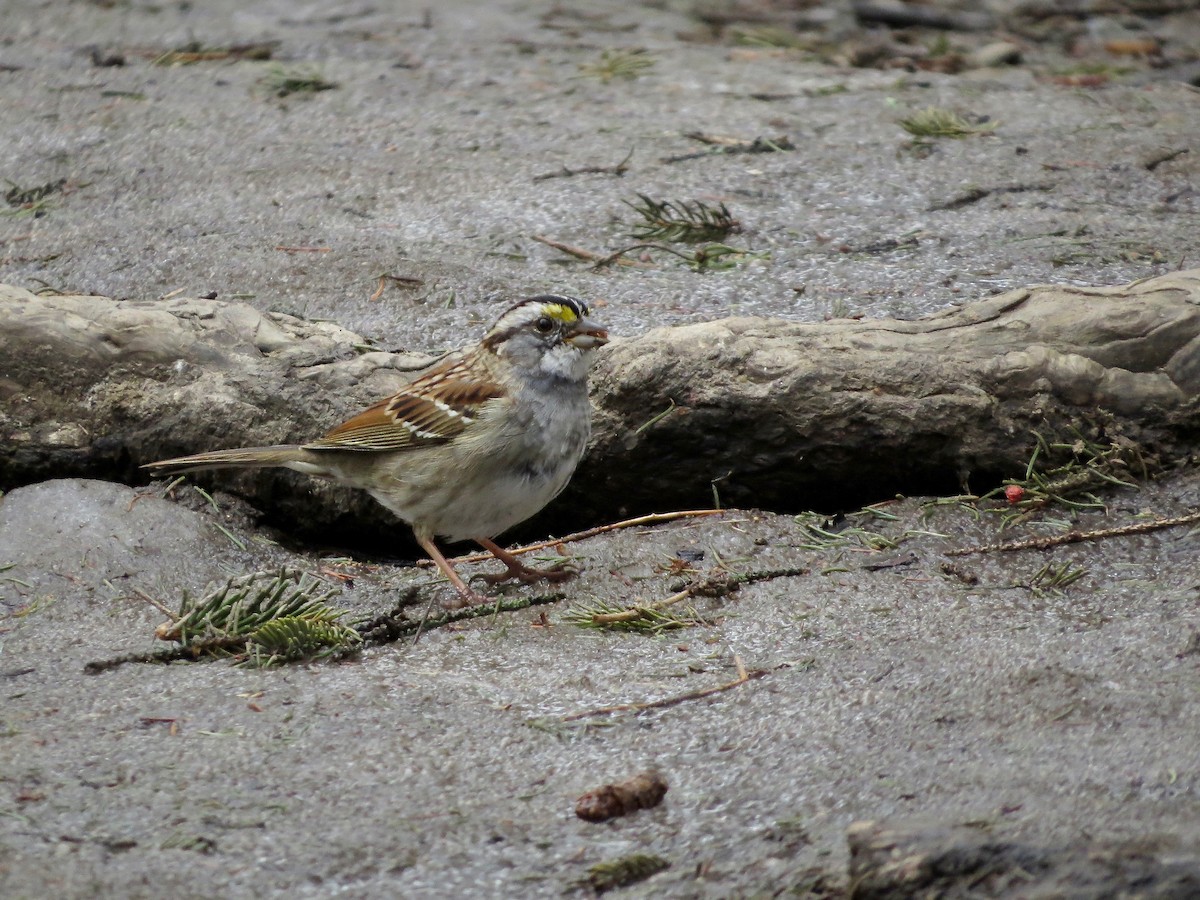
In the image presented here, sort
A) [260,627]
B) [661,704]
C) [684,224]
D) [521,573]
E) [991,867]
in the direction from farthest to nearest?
1. [684,224]
2. [521,573]
3. [260,627]
4. [661,704]
5. [991,867]

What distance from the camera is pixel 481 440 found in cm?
493

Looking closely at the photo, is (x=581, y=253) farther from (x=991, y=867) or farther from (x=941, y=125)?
(x=991, y=867)

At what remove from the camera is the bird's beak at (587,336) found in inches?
198

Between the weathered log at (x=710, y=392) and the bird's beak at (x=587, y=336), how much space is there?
0.77ft

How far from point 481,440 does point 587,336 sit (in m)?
0.56

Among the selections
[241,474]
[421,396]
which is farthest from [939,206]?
[241,474]

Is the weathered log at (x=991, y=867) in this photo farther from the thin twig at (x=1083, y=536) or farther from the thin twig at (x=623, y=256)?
the thin twig at (x=623, y=256)

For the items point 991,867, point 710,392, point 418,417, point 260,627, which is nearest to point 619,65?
point 710,392

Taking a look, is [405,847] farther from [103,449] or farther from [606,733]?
[103,449]

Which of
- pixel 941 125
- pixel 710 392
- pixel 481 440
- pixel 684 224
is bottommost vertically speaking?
pixel 481 440

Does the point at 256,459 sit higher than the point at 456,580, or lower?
higher

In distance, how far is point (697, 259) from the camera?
6188mm

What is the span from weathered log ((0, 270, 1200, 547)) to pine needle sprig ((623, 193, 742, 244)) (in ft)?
4.00

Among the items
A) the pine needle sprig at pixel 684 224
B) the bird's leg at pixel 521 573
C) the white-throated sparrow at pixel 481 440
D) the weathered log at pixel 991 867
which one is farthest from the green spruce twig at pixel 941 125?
the weathered log at pixel 991 867
